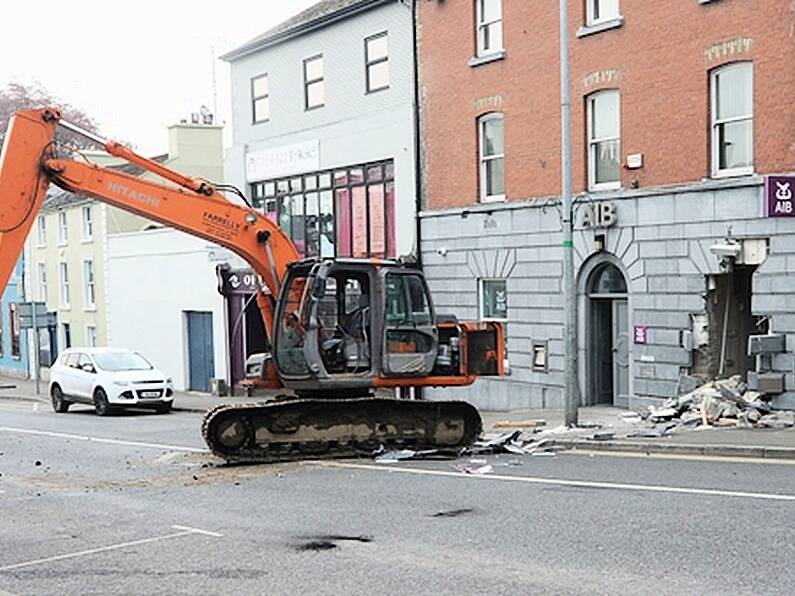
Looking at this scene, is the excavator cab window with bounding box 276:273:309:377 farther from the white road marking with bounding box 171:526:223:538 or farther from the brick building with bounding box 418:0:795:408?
the brick building with bounding box 418:0:795:408

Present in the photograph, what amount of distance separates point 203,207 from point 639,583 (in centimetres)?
929

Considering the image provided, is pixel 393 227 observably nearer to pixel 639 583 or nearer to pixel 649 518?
pixel 649 518

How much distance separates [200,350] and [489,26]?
1549 cm

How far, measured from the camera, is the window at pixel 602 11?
21.3m

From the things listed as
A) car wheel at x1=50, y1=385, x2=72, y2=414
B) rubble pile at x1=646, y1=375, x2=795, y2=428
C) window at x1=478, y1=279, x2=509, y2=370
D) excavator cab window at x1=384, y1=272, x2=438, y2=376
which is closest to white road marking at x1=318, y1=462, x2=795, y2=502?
excavator cab window at x1=384, y1=272, x2=438, y2=376

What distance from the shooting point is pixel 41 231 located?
4659cm

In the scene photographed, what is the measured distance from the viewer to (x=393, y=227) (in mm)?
27188

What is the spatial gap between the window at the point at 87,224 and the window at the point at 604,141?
80.0ft

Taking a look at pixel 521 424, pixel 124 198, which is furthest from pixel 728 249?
pixel 124 198

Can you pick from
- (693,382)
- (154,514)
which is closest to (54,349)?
(693,382)

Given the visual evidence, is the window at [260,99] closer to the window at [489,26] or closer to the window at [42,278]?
the window at [489,26]

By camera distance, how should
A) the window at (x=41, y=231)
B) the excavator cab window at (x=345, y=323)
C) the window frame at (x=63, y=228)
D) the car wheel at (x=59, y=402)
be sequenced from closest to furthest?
the excavator cab window at (x=345, y=323)
the car wheel at (x=59, y=402)
the window frame at (x=63, y=228)
the window at (x=41, y=231)

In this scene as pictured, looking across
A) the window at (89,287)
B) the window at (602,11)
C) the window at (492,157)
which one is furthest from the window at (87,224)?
the window at (602,11)

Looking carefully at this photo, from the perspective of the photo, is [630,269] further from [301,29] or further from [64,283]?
[64,283]
